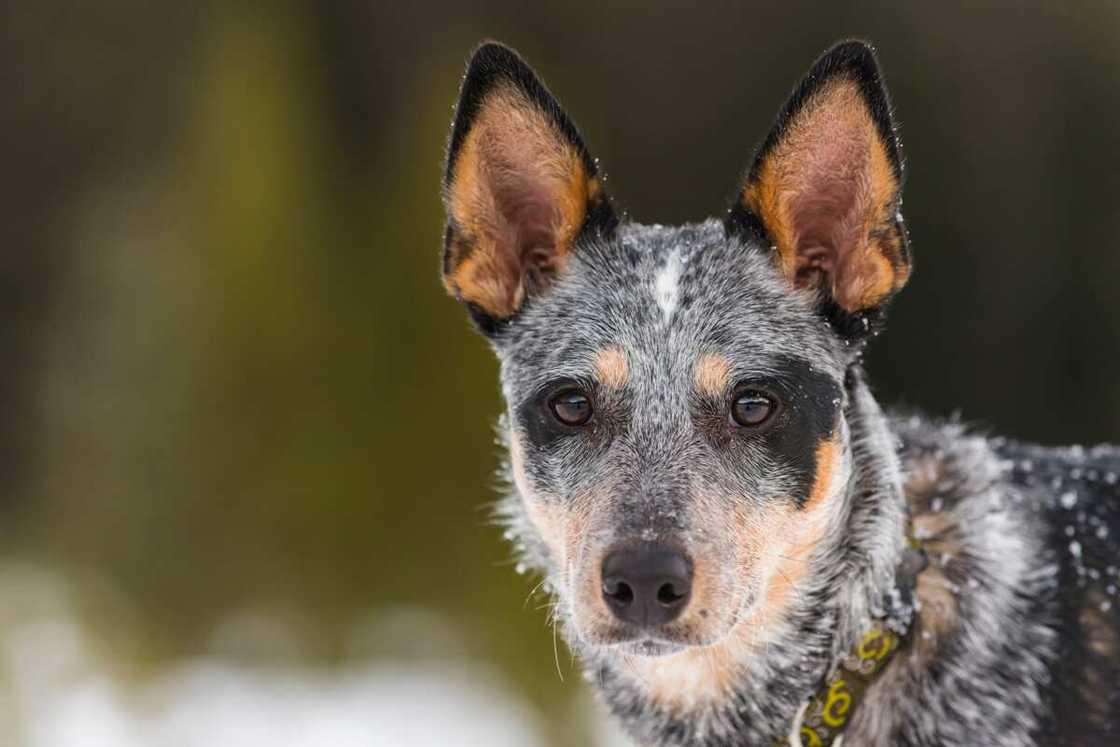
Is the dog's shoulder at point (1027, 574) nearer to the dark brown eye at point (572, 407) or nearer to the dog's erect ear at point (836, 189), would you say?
the dog's erect ear at point (836, 189)

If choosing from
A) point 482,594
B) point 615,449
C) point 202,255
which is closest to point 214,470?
point 202,255

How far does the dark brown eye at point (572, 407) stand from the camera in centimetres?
256

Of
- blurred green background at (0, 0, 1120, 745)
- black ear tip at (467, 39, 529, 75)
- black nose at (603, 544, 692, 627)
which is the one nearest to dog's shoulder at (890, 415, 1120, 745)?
black nose at (603, 544, 692, 627)

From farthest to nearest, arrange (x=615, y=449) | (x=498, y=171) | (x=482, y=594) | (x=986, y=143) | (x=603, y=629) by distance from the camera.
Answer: (x=482, y=594) → (x=986, y=143) → (x=498, y=171) → (x=615, y=449) → (x=603, y=629)

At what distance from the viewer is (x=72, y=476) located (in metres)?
7.70

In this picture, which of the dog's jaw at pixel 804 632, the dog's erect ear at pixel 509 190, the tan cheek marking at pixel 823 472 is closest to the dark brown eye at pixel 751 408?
the tan cheek marking at pixel 823 472

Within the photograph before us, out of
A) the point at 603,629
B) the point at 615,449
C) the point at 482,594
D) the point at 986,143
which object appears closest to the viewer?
the point at 603,629

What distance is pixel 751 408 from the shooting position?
8.20 ft

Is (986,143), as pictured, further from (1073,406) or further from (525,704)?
(525,704)

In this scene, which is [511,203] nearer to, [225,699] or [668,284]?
[668,284]

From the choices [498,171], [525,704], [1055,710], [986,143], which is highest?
[986,143]

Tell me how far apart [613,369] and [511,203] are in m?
0.57

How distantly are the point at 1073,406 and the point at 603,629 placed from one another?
514 cm

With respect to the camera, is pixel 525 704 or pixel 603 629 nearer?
pixel 603 629
